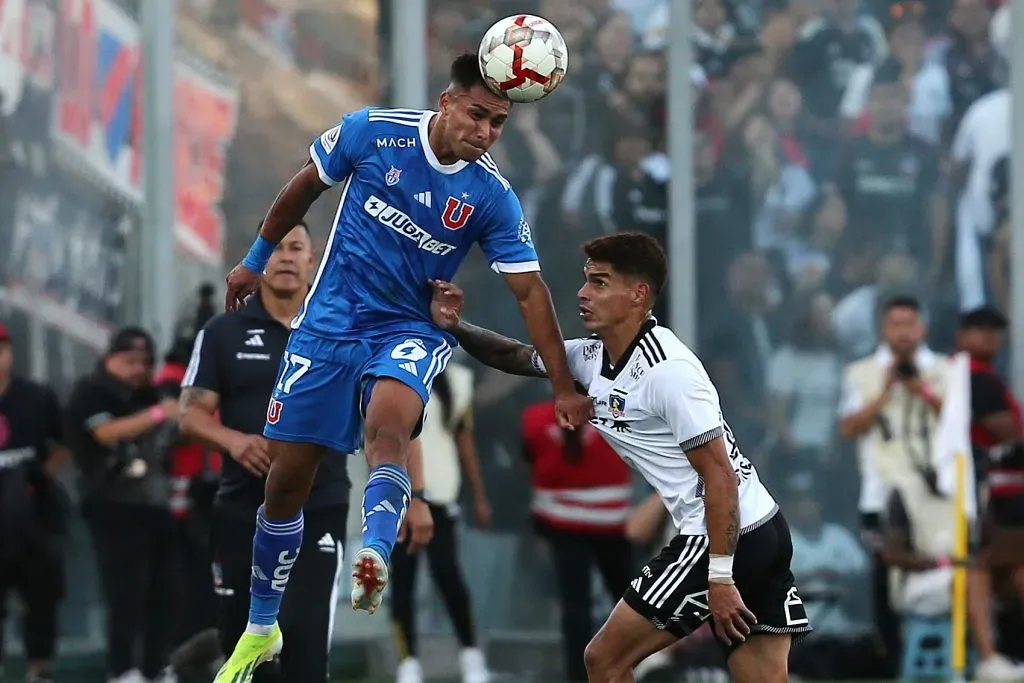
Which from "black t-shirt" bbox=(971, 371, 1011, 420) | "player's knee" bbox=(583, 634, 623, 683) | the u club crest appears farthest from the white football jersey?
"black t-shirt" bbox=(971, 371, 1011, 420)

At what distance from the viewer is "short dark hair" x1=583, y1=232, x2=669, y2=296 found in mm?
7758

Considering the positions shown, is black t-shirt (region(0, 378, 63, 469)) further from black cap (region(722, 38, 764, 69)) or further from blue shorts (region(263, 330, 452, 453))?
black cap (region(722, 38, 764, 69))

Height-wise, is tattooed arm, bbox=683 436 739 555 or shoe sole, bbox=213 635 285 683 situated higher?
tattooed arm, bbox=683 436 739 555

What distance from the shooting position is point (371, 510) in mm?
7145

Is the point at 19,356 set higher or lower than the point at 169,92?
lower

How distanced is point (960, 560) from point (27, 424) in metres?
5.46

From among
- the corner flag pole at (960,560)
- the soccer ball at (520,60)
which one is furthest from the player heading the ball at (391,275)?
the corner flag pole at (960,560)

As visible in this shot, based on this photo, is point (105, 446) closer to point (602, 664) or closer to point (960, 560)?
point (960, 560)

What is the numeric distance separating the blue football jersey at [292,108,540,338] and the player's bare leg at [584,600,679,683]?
1.31 m

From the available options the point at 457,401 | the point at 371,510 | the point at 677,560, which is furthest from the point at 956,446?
the point at 371,510

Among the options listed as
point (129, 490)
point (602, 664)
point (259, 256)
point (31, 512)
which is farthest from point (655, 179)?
point (602, 664)

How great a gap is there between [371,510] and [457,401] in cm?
557

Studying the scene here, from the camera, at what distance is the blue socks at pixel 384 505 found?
277 inches

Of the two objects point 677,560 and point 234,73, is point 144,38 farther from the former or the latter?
point 677,560
